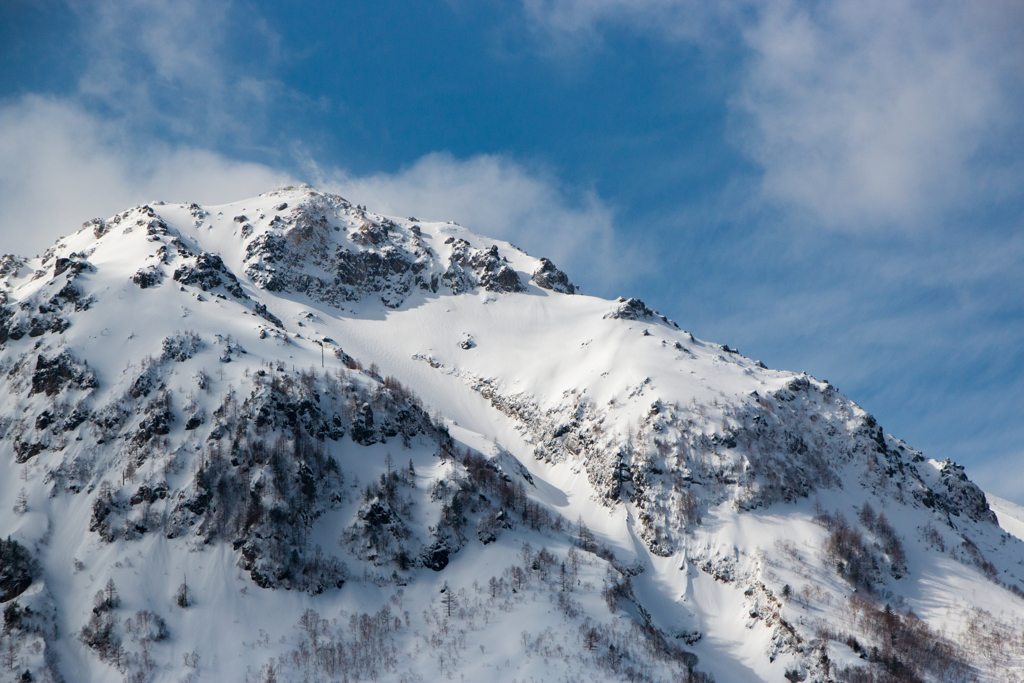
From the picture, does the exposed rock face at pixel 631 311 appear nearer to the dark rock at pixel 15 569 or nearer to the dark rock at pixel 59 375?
the dark rock at pixel 59 375

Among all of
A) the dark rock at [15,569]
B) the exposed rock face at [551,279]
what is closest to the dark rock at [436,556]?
the dark rock at [15,569]

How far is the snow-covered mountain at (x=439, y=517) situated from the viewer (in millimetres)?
66762

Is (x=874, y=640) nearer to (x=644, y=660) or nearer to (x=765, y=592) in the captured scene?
(x=765, y=592)

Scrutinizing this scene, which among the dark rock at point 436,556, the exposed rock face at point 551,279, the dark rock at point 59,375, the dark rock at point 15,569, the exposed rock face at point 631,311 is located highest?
the exposed rock face at point 551,279

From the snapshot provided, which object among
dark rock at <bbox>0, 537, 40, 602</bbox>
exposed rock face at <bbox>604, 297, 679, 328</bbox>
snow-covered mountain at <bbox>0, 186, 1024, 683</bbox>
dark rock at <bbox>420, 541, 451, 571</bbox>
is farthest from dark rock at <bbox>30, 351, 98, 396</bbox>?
exposed rock face at <bbox>604, 297, 679, 328</bbox>

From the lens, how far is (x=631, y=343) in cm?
13588

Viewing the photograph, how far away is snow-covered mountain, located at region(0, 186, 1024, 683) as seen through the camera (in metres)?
66.8

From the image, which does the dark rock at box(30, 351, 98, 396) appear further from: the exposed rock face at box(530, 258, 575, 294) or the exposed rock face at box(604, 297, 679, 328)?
the exposed rock face at box(530, 258, 575, 294)

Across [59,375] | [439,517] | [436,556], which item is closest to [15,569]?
[59,375]

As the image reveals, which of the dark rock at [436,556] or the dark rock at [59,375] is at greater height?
the dark rock at [59,375]

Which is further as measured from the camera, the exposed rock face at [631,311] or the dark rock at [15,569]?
the exposed rock face at [631,311]

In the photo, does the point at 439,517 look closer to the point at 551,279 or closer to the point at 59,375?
the point at 59,375

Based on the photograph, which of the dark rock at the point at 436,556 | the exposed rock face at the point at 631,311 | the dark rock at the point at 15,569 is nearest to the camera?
the dark rock at the point at 15,569

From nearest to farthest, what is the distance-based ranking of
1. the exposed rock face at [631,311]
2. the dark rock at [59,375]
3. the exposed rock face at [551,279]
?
the dark rock at [59,375], the exposed rock face at [631,311], the exposed rock face at [551,279]
